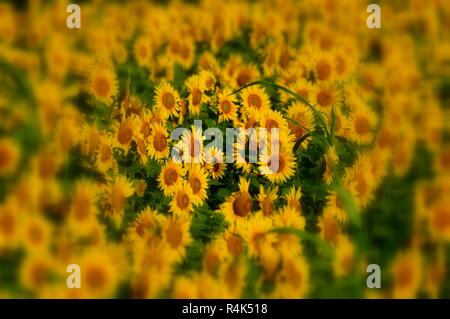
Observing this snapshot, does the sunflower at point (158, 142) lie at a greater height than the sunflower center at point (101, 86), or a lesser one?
lesser

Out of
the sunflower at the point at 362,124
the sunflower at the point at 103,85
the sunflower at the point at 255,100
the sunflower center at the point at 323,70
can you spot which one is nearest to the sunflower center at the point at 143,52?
the sunflower at the point at 103,85

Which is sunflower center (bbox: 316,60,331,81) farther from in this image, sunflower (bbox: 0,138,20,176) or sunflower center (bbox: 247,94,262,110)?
sunflower (bbox: 0,138,20,176)

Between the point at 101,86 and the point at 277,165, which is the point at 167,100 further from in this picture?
the point at 277,165

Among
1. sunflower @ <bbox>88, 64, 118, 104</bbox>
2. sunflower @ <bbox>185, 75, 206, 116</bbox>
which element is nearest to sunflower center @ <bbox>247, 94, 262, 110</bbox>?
sunflower @ <bbox>185, 75, 206, 116</bbox>

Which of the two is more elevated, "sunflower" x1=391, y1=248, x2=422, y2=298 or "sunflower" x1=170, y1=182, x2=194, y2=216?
"sunflower" x1=170, y1=182, x2=194, y2=216

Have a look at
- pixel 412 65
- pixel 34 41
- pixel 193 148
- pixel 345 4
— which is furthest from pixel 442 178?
pixel 34 41

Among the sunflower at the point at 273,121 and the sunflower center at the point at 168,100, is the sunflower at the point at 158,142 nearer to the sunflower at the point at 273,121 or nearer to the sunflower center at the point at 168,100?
the sunflower center at the point at 168,100
